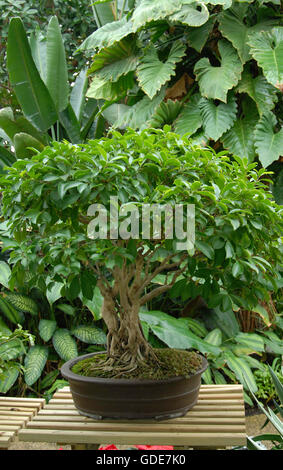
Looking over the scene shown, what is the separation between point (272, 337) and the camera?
122 inches

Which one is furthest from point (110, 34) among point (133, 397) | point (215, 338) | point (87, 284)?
point (133, 397)

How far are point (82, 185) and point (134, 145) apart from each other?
207 millimetres

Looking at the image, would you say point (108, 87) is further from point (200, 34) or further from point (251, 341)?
point (251, 341)

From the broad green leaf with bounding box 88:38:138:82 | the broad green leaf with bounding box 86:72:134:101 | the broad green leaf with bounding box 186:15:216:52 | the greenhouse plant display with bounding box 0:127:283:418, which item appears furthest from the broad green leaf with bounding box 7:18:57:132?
the greenhouse plant display with bounding box 0:127:283:418

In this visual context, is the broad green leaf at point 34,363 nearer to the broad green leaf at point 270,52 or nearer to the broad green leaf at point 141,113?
the broad green leaf at point 141,113

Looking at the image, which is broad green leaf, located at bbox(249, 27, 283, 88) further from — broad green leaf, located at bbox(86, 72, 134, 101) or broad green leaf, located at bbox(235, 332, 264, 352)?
broad green leaf, located at bbox(235, 332, 264, 352)

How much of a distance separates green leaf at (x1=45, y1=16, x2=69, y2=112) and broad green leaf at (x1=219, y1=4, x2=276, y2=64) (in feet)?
3.58

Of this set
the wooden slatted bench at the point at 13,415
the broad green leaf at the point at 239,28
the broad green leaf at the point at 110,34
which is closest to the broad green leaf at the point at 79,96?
the broad green leaf at the point at 110,34

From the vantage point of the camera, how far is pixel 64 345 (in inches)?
105

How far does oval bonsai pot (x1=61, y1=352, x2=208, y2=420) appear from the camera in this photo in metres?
1.10

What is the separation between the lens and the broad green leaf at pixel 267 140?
277 cm

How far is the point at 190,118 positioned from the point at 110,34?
30.0 inches

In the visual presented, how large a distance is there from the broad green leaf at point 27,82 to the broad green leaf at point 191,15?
0.93 m
